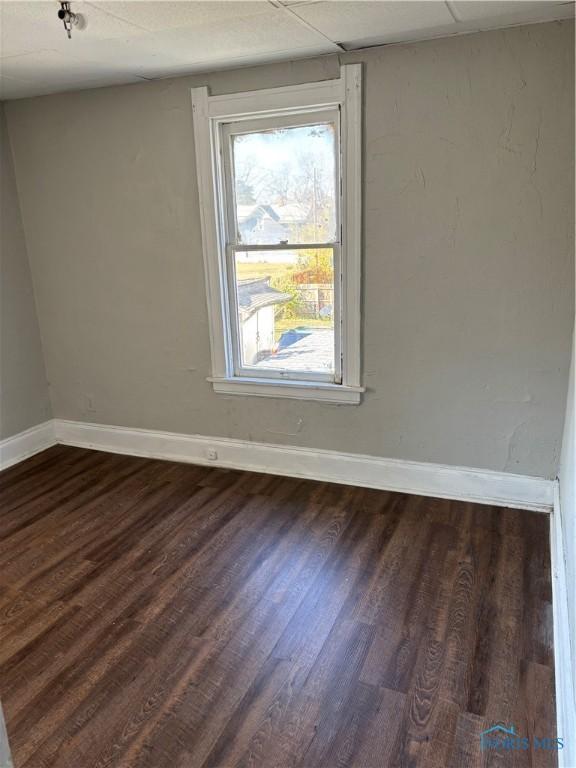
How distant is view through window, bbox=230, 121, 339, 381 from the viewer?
3.05 meters

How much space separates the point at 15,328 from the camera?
3910mm

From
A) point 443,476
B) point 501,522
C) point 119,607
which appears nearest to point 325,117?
point 443,476

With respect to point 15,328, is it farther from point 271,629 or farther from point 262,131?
point 271,629

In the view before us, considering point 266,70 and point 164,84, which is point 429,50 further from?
point 164,84

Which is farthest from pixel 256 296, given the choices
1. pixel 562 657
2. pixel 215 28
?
Answer: pixel 562 657

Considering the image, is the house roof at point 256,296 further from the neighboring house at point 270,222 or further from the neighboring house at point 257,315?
the neighboring house at point 270,222

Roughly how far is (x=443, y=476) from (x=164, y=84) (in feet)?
9.33

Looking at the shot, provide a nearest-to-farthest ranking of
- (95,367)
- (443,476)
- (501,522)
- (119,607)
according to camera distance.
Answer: (119,607)
(501,522)
(443,476)
(95,367)

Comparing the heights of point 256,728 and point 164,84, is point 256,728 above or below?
below

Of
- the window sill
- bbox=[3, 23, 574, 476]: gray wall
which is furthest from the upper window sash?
the window sill

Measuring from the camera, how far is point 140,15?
2.16 meters

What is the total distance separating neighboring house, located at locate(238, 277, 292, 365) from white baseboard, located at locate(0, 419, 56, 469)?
5.87ft

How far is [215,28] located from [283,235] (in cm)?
113

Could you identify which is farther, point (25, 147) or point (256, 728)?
point (25, 147)
